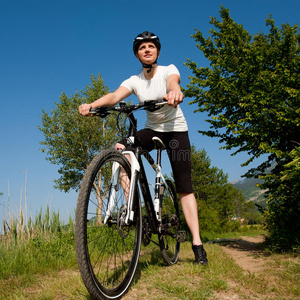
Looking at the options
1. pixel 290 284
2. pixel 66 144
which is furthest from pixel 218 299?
pixel 66 144

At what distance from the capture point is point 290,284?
278 cm

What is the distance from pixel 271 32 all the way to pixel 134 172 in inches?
382

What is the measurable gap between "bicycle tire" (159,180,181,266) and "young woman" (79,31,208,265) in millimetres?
308

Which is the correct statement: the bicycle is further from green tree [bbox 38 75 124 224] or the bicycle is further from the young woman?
green tree [bbox 38 75 124 224]

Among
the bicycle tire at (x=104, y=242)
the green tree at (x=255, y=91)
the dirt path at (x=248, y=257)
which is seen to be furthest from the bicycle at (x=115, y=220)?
the green tree at (x=255, y=91)

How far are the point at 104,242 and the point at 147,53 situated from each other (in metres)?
2.23

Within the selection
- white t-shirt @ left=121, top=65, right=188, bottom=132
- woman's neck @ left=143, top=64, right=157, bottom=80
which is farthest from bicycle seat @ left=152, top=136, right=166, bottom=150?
woman's neck @ left=143, top=64, right=157, bottom=80

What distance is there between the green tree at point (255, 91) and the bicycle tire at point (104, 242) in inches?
199

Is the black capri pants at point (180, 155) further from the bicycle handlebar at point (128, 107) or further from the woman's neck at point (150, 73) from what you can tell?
the bicycle handlebar at point (128, 107)

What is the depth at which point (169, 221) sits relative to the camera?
143 inches

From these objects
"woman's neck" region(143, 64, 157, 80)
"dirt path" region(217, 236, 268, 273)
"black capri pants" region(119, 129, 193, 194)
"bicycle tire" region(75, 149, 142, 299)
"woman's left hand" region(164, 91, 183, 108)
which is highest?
"woman's neck" region(143, 64, 157, 80)

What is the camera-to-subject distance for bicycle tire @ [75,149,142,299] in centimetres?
184

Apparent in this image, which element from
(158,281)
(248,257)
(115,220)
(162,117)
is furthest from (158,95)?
(248,257)

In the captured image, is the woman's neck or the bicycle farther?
the woman's neck
